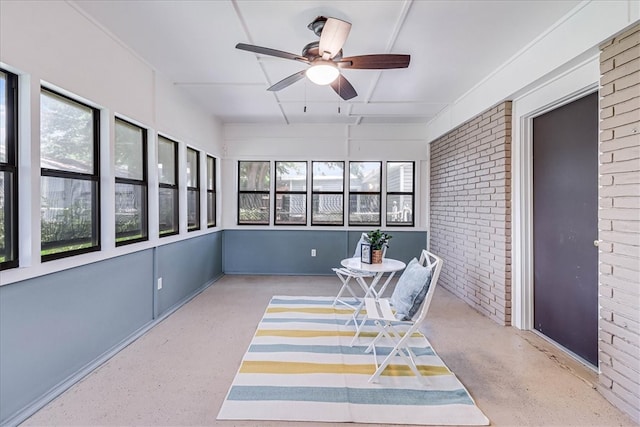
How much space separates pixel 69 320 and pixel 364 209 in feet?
14.0

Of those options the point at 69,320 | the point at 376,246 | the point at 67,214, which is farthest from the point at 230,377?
the point at 376,246

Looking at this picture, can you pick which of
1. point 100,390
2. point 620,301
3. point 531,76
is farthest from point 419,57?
point 100,390

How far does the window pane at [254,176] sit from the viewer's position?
216 inches

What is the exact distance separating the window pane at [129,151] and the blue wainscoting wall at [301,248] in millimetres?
2514

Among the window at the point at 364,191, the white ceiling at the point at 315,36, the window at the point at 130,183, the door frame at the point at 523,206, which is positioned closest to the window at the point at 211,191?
the white ceiling at the point at 315,36

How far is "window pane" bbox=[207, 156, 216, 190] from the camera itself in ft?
16.5

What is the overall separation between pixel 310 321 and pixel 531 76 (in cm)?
309

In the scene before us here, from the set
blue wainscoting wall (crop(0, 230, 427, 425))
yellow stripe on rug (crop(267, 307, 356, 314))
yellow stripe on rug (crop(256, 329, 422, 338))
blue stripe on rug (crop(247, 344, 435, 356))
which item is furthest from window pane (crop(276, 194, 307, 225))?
blue stripe on rug (crop(247, 344, 435, 356))

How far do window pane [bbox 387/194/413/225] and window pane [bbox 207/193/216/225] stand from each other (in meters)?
3.03

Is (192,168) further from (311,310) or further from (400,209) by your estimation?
(400,209)

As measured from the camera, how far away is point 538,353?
2625 mm

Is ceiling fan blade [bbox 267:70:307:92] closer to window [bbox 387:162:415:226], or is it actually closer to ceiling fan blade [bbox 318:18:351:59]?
ceiling fan blade [bbox 318:18:351:59]

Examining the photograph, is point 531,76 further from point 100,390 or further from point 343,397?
point 100,390

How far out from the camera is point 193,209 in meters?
4.42
